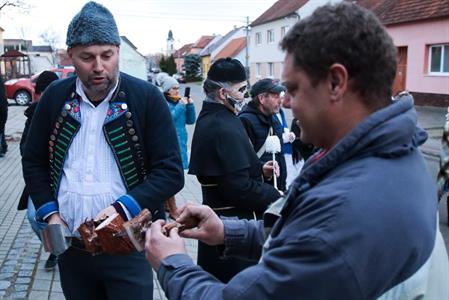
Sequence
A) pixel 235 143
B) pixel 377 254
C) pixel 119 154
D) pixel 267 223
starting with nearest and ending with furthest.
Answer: pixel 377 254 < pixel 267 223 < pixel 119 154 < pixel 235 143

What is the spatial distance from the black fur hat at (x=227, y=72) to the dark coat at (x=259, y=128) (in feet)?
2.74

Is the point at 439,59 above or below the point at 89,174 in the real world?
below

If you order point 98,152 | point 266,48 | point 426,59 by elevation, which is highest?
point 98,152

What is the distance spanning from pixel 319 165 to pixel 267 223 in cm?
36

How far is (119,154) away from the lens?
231 cm

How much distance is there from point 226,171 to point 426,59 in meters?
21.0

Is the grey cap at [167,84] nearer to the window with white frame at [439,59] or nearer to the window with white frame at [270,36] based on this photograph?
the window with white frame at [439,59]

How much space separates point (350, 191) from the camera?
1140mm

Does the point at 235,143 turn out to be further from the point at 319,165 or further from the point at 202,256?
the point at 319,165

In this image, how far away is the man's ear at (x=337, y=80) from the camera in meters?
1.20

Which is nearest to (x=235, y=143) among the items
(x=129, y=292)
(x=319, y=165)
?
(x=129, y=292)

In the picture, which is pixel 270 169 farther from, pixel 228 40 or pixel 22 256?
pixel 228 40

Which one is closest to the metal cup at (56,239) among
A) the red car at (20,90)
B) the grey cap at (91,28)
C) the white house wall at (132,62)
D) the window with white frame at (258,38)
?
the grey cap at (91,28)

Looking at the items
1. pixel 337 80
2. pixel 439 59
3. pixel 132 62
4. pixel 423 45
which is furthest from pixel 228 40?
pixel 337 80
